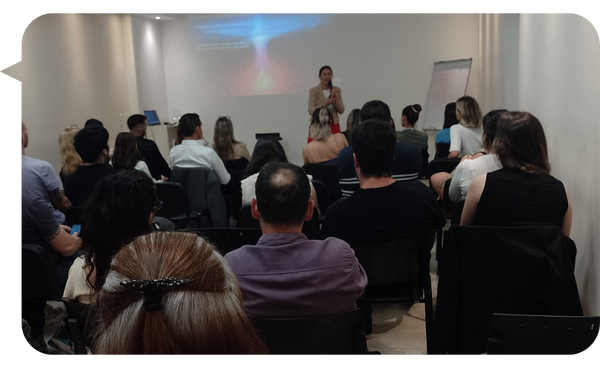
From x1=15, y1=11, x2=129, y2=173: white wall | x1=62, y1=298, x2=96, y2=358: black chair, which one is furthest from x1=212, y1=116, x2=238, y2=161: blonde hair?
x1=62, y1=298, x2=96, y2=358: black chair

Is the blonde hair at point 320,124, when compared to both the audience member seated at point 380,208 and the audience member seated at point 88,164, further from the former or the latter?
the audience member seated at point 380,208

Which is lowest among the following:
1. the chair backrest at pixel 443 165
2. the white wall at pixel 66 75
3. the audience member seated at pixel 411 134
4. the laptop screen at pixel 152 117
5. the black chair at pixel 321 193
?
the black chair at pixel 321 193

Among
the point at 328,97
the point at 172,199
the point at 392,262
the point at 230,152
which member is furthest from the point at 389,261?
the point at 328,97

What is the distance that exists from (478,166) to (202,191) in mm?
2380

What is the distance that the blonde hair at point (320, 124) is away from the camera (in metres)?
4.48

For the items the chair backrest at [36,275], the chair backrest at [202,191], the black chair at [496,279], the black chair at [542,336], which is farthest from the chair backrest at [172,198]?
the black chair at [542,336]

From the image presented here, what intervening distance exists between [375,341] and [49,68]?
17.2 ft

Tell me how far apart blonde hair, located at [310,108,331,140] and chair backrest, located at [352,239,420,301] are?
7.24ft

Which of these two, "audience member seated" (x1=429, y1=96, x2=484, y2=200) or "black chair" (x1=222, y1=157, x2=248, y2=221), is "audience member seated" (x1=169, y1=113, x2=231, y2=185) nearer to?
"black chair" (x1=222, y1=157, x2=248, y2=221)

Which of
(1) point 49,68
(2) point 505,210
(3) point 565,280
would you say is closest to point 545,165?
(2) point 505,210

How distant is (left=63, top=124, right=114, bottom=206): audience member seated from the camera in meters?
3.35

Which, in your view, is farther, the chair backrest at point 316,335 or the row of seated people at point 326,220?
the row of seated people at point 326,220

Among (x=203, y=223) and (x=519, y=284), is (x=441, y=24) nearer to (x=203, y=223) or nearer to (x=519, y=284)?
(x=203, y=223)

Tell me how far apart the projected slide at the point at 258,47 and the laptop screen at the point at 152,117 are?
1.09 m
